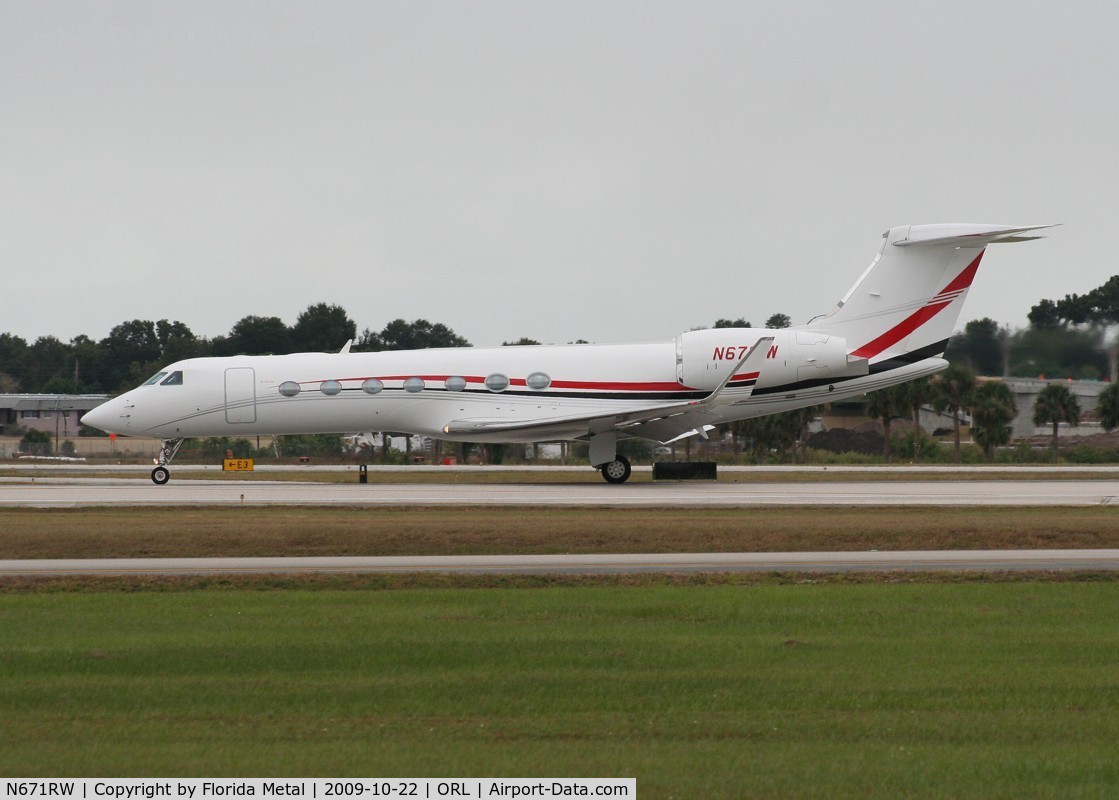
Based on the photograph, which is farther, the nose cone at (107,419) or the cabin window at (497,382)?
the nose cone at (107,419)

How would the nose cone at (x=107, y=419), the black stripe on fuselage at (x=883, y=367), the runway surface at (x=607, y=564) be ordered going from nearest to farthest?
the runway surface at (x=607, y=564) < the black stripe on fuselage at (x=883, y=367) < the nose cone at (x=107, y=419)

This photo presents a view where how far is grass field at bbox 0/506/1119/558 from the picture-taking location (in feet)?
62.2

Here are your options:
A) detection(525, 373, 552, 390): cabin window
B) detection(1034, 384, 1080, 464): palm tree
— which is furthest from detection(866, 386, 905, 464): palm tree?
detection(525, 373, 552, 390): cabin window

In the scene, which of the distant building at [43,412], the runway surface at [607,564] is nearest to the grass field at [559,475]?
the runway surface at [607,564]

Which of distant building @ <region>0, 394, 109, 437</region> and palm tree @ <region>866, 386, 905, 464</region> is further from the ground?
distant building @ <region>0, 394, 109, 437</region>

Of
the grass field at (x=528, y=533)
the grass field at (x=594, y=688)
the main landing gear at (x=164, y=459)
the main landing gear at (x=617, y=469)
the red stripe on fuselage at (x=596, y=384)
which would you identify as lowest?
the grass field at (x=594, y=688)

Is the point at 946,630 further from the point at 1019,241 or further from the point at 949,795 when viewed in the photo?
the point at 1019,241

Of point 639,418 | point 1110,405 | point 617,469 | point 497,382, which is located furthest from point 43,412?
point 1110,405

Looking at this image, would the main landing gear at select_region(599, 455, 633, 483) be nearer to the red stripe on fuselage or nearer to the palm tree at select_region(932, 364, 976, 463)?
the red stripe on fuselage

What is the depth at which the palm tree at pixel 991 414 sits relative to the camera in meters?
54.3

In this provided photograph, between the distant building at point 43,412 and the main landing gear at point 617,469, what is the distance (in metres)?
63.3

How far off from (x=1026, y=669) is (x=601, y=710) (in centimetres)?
382

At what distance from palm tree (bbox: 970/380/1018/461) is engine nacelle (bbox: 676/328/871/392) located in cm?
2309

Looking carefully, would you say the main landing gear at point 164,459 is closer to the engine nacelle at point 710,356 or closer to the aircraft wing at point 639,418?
the aircraft wing at point 639,418
